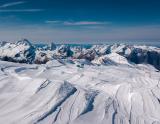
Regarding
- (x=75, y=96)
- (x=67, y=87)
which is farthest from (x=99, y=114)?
(x=67, y=87)

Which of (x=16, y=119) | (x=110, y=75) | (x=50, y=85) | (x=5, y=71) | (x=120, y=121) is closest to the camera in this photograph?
(x=16, y=119)

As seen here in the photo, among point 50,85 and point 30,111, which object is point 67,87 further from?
point 30,111

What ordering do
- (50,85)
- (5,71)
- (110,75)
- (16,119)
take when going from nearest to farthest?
(16,119) → (50,85) → (5,71) → (110,75)

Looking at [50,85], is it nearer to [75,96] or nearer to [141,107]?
[75,96]

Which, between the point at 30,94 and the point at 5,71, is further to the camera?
the point at 5,71

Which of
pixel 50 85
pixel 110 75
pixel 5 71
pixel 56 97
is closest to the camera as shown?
pixel 56 97

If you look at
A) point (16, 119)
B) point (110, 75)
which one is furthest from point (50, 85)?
point (110, 75)
